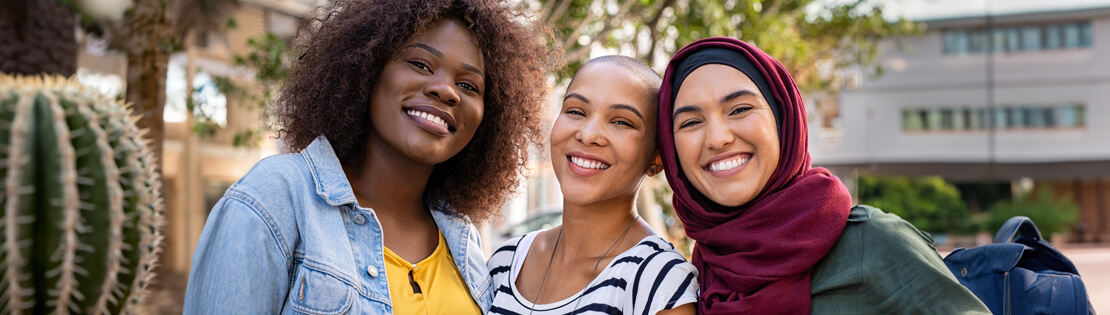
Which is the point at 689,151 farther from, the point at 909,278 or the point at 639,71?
the point at 909,278

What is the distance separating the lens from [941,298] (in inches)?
77.3

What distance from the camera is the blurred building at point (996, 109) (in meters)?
24.0

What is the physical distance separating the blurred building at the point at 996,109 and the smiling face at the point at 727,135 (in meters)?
23.5

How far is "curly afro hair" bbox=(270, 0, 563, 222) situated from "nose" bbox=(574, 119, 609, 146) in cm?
49

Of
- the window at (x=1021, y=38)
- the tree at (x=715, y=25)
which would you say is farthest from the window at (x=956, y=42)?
the tree at (x=715, y=25)

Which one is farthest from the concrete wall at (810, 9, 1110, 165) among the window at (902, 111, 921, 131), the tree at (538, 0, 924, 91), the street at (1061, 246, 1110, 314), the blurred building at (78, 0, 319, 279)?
the blurred building at (78, 0, 319, 279)

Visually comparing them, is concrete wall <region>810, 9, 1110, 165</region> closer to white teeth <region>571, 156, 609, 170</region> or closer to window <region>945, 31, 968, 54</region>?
window <region>945, 31, 968, 54</region>

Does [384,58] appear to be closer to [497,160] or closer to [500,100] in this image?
[500,100]

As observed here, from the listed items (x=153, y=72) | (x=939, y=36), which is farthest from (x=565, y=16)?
(x=939, y=36)

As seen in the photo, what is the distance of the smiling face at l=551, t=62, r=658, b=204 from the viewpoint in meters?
2.47

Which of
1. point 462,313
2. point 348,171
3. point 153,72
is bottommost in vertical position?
point 462,313

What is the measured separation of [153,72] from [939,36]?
83.7 feet

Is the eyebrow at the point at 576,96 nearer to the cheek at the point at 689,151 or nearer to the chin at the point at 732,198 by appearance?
the cheek at the point at 689,151

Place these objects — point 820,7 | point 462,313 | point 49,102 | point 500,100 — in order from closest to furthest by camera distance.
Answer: point 49,102 < point 462,313 < point 500,100 < point 820,7
